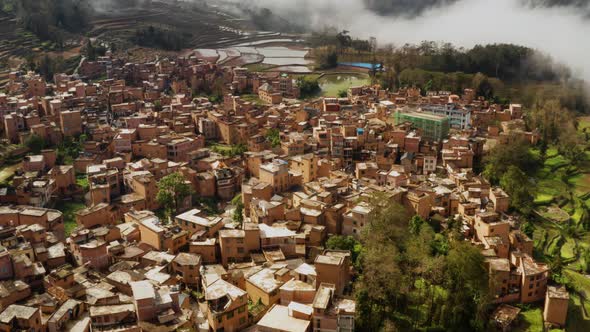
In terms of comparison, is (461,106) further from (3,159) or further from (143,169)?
(3,159)

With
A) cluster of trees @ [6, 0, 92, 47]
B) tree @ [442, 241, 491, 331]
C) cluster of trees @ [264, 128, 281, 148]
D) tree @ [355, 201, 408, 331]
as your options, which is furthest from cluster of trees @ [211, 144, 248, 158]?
cluster of trees @ [6, 0, 92, 47]

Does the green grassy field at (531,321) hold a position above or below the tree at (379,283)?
below

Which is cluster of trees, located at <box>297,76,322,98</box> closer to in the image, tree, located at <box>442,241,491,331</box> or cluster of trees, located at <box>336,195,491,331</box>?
cluster of trees, located at <box>336,195,491,331</box>

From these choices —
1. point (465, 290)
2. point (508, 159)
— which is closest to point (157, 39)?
point (508, 159)

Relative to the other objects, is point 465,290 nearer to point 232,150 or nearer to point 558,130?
point 232,150

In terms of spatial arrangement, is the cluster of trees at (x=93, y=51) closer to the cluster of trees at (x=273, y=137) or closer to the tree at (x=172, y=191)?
the cluster of trees at (x=273, y=137)

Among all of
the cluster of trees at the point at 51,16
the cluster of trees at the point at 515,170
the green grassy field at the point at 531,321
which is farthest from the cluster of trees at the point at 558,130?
the cluster of trees at the point at 51,16
